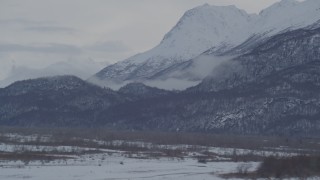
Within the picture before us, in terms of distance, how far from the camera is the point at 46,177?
86.9 metres

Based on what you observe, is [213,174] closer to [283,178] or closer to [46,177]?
[283,178]

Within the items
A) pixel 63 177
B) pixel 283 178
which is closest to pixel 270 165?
pixel 283 178

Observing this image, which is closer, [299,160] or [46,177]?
[46,177]

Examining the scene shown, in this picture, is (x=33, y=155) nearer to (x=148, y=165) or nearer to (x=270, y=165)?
(x=148, y=165)

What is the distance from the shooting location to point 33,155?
132125 millimetres

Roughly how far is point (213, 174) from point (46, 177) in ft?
89.8

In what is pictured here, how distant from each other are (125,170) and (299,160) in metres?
28.1

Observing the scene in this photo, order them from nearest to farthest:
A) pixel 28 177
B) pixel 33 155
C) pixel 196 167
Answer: pixel 28 177, pixel 196 167, pixel 33 155

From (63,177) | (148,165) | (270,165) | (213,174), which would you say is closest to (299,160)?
(270,165)

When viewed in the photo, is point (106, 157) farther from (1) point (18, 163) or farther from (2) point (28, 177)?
(2) point (28, 177)

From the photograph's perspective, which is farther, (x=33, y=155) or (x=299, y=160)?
(x=33, y=155)

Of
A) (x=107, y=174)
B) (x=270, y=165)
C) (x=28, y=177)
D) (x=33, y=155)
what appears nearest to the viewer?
(x=28, y=177)

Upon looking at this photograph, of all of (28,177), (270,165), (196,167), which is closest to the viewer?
(28,177)

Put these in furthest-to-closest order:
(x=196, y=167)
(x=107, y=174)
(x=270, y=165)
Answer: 1. (x=196, y=167)
2. (x=270, y=165)
3. (x=107, y=174)
